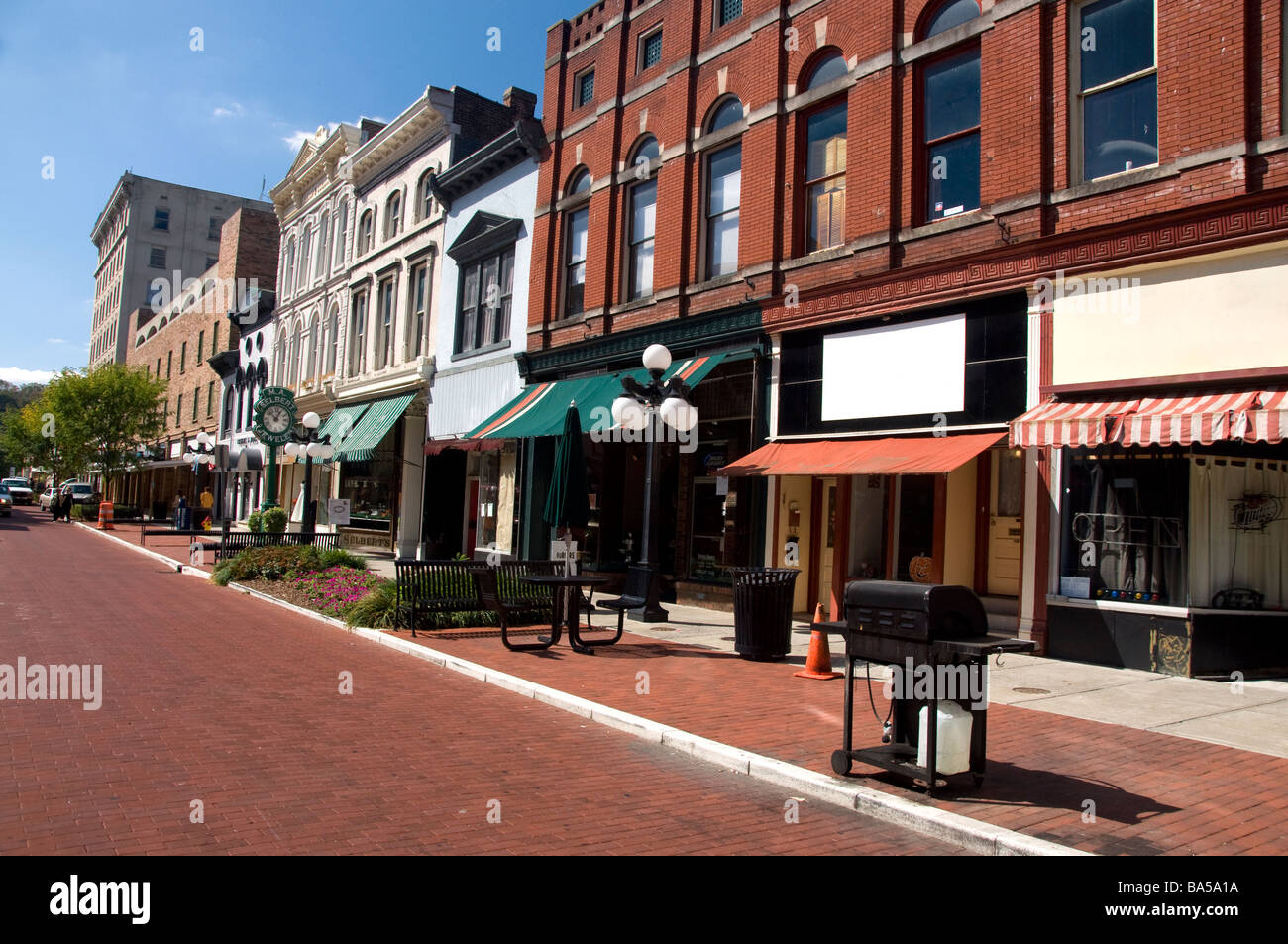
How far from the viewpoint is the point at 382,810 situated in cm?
491

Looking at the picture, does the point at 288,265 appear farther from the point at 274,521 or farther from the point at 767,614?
the point at 767,614

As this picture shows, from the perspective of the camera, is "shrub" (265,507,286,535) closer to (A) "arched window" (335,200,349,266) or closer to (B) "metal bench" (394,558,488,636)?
(B) "metal bench" (394,558,488,636)

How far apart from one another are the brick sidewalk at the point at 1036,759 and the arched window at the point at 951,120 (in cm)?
725

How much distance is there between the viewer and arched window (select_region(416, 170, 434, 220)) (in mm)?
26406

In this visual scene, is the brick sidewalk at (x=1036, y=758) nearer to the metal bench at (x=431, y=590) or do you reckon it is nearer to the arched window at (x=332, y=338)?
the metal bench at (x=431, y=590)

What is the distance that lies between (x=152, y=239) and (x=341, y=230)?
51.6 metres

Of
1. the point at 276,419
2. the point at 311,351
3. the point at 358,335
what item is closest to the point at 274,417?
the point at 276,419

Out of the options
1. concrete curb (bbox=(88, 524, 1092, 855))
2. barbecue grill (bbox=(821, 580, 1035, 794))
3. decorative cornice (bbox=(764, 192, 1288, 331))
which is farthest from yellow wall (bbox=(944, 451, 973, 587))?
barbecue grill (bbox=(821, 580, 1035, 794))

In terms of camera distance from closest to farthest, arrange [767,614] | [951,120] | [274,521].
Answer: [767,614] → [951,120] → [274,521]

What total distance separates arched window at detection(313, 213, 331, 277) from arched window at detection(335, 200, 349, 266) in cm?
133

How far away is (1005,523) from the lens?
39.9 ft

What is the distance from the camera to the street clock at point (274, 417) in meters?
23.8

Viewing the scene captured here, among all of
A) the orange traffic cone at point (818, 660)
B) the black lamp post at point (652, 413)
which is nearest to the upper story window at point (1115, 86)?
the black lamp post at point (652, 413)
